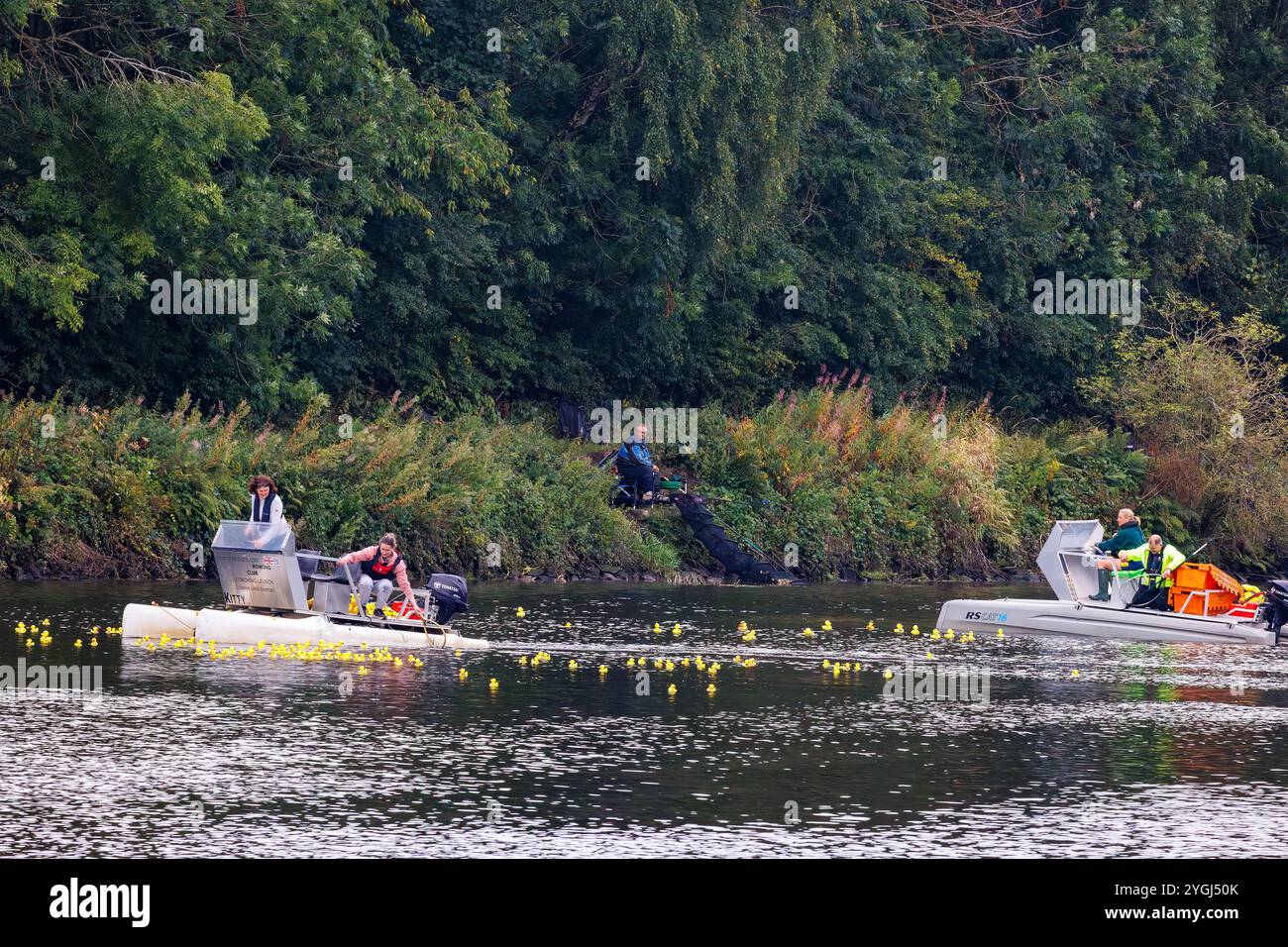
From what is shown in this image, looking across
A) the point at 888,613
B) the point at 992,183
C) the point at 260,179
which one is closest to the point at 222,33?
the point at 260,179

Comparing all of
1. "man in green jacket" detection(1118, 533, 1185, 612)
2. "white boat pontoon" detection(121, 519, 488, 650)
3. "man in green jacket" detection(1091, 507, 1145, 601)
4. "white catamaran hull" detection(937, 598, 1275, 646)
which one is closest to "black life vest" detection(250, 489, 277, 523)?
"white boat pontoon" detection(121, 519, 488, 650)

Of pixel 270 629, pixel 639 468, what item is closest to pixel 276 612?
pixel 270 629

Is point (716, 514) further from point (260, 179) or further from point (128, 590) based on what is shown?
point (128, 590)

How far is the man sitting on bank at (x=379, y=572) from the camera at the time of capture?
72.2ft

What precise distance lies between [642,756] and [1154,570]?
13085mm

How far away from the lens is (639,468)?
36844mm

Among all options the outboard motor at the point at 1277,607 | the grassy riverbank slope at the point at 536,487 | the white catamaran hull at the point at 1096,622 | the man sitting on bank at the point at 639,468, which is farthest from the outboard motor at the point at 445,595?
the man sitting on bank at the point at 639,468

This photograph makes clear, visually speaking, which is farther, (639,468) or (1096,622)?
(639,468)

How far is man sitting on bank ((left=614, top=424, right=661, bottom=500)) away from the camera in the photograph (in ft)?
121

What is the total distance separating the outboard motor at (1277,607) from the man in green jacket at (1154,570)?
4.14 feet

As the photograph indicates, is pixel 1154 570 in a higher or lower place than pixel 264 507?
lower

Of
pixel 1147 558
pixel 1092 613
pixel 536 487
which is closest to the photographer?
pixel 1092 613

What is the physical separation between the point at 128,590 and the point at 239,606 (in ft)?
19.6

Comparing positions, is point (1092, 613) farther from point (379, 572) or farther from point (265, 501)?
point (265, 501)
